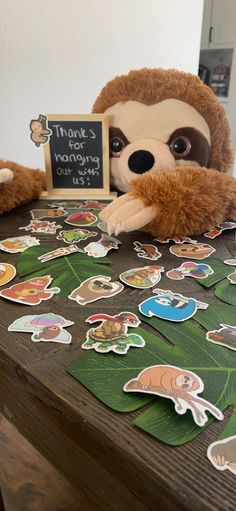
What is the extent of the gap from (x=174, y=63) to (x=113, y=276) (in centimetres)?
170

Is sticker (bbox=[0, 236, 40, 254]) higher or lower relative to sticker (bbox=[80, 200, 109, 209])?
higher

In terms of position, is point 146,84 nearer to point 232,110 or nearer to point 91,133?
point 91,133

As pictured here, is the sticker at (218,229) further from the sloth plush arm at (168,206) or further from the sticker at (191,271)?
the sticker at (191,271)

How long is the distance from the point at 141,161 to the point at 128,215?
0.21 meters

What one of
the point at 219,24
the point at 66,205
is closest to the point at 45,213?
the point at 66,205

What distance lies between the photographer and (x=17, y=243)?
24.8 inches

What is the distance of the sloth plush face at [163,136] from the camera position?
2.56ft

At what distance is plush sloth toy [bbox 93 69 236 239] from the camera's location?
67 centimetres

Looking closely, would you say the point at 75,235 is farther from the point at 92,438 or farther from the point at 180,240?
the point at 92,438

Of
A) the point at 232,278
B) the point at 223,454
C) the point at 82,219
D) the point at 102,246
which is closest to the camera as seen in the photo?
the point at 223,454

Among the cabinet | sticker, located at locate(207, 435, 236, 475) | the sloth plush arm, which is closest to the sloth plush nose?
the sloth plush arm

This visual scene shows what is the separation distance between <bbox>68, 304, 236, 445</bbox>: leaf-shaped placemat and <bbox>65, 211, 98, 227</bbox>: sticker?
35 cm

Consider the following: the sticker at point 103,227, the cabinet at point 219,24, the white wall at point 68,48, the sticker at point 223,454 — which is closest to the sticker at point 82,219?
the sticker at point 103,227

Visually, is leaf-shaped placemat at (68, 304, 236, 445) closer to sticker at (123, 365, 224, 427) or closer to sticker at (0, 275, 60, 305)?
sticker at (123, 365, 224, 427)
